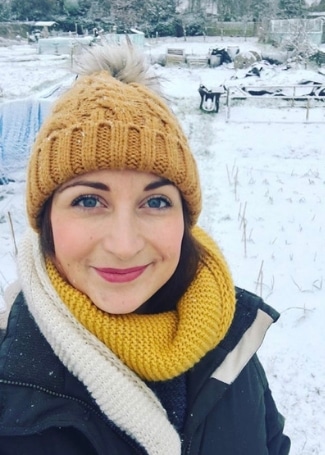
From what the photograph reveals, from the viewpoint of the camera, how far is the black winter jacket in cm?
120

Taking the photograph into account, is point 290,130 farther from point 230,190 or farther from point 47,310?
point 47,310

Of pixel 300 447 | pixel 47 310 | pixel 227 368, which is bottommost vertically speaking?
pixel 300 447

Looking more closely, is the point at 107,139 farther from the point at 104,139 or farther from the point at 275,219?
the point at 275,219

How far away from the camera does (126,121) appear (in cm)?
136

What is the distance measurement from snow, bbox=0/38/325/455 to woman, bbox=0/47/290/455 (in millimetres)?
364

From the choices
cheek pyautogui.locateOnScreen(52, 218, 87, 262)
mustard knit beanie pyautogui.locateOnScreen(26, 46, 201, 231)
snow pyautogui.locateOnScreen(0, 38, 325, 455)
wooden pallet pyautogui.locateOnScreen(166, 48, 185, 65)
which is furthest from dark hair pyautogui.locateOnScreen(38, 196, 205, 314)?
wooden pallet pyautogui.locateOnScreen(166, 48, 185, 65)

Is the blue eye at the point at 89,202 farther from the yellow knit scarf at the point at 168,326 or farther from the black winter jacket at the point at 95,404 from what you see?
the black winter jacket at the point at 95,404

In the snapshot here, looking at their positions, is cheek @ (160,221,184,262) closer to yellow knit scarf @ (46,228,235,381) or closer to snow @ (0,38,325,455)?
yellow knit scarf @ (46,228,235,381)

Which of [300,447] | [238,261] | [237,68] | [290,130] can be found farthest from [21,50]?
[300,447]

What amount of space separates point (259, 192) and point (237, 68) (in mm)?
15943

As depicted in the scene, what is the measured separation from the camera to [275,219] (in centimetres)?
626

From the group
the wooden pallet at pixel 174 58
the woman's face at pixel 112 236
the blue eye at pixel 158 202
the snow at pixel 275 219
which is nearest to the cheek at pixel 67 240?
the woman's face at pixel 112 236

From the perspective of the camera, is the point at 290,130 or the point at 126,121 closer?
the point at 126,121

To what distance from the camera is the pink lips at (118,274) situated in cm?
134
